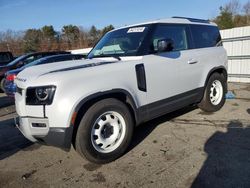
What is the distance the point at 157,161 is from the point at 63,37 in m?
37.6

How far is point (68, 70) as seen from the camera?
3162 mm

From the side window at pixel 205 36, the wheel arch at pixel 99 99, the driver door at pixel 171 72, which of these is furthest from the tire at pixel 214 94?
the wheel arch at pixel 99 99

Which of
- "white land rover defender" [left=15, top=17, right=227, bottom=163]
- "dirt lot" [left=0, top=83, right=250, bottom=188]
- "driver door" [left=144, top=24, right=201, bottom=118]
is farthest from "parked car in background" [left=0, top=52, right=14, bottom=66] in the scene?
"driver door" [left=144, top=24, right=201, bottom=118]

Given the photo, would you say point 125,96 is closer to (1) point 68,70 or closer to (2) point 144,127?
(1) point 68,70

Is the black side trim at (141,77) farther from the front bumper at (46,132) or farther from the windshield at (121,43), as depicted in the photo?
the front bumper at (46,132)

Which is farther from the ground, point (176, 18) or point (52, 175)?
point (176, 18)

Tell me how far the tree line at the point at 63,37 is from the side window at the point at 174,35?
908 inches

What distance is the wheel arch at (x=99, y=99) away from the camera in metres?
3.02

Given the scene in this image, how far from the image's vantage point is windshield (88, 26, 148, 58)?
13.0 feet

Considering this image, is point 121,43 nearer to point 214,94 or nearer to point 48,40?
point 214,94

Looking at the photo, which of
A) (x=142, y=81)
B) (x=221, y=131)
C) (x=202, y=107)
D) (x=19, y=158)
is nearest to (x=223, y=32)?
(x=202, y=107)

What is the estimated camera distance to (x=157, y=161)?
11.1ft

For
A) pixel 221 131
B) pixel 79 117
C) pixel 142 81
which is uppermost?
pixel 142 81

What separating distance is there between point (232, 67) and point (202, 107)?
5385mm
